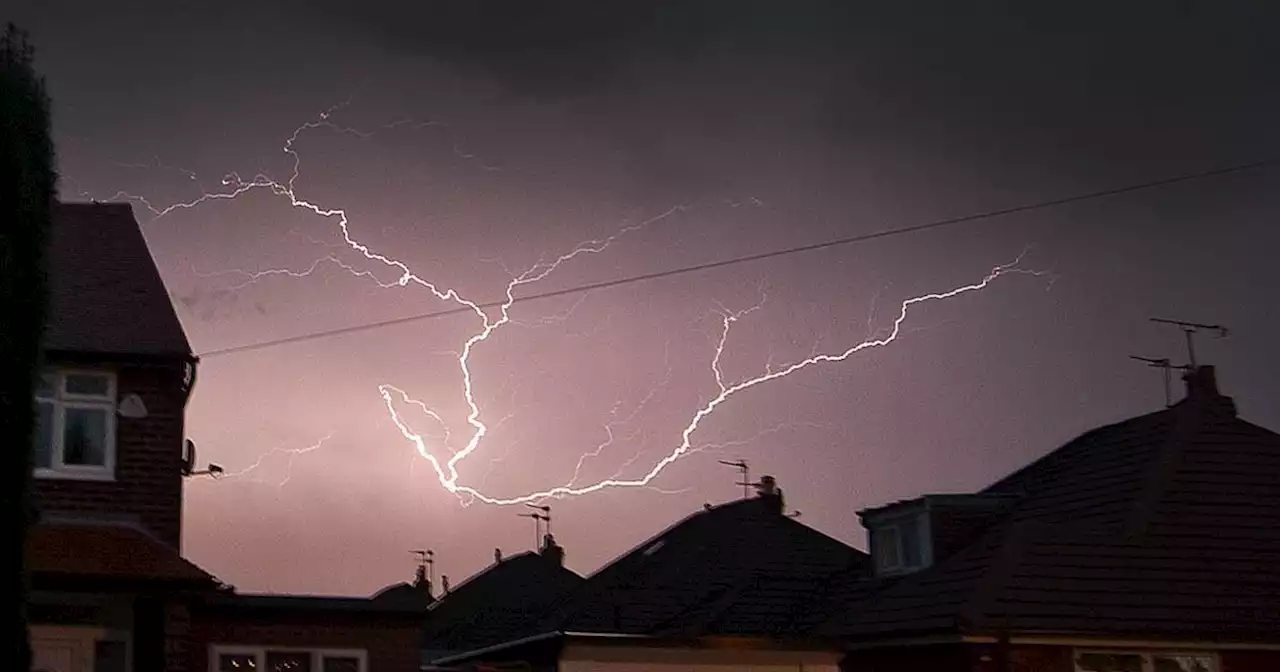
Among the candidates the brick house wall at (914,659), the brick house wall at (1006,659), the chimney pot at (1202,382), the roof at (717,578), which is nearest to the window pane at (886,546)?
the roof at (717,578)

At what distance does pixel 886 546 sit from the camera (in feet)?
88.5

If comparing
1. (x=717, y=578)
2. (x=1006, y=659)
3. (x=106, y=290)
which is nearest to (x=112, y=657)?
(x=106, y=290)

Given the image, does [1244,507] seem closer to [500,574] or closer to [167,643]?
[167,643]

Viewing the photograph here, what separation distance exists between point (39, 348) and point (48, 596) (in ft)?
15.0

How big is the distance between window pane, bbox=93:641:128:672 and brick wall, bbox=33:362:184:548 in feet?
5.63

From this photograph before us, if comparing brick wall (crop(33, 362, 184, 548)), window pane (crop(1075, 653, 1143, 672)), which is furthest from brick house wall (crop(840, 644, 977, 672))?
brick wall (crop(33, 362, 184, 548))

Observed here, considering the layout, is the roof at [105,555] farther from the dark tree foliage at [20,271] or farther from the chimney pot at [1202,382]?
the chimney pot at [1202,382]

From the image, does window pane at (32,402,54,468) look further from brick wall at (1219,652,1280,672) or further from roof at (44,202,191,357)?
brick wall at (1219,652,1280,672)

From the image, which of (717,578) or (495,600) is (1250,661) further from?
(495,600)

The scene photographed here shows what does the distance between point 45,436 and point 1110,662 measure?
1438 centimetres

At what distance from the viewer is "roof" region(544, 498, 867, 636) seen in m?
28.1

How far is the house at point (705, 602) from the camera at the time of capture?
22141mm

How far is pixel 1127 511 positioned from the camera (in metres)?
23.9

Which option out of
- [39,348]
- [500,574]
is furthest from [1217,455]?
[500,574]
